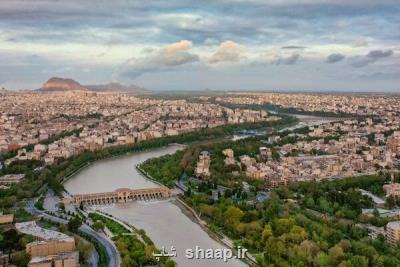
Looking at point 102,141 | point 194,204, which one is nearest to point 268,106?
point 102,141

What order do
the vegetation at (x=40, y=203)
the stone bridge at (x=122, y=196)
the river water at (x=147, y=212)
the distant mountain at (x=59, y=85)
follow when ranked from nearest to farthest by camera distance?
the river water at (x=147, y=212), the vegetation at (x=40, y=203), the stone bridge at (x=122, y=196), the distant mountain at (x=59, y=85)

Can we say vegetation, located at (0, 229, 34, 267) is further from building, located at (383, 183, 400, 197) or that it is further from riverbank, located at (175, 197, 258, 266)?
building, located at (383, 183, 400, 197)

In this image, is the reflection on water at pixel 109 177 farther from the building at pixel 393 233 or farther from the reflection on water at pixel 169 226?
the building at pixel 393 233

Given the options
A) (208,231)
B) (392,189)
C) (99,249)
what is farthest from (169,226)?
(392,189)

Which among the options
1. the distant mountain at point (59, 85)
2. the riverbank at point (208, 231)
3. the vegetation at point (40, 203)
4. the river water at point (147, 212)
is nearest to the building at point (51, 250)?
the river water at point (147, 212)

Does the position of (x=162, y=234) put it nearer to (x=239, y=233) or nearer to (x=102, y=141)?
(x=239, y=233)
